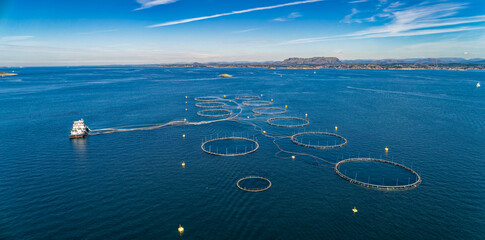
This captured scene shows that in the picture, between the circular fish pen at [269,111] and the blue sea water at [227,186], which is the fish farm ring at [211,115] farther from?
the blue sea water at [227,186]

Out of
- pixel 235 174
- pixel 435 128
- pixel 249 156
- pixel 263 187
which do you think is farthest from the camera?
pixel 435 128

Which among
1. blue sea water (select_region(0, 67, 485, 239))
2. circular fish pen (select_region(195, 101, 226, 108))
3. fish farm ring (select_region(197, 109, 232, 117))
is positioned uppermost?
circular fish pen (select_region(195, 101, 226, 108))

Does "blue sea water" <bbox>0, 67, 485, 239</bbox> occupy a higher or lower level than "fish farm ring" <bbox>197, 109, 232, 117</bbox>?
lower

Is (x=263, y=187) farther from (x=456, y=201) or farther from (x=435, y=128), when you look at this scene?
(x=435, y=128)

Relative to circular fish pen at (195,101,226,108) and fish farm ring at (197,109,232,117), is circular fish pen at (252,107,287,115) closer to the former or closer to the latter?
fish farm ring at (197,109,232,117)

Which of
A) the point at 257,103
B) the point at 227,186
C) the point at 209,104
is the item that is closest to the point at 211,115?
the point at 209,104

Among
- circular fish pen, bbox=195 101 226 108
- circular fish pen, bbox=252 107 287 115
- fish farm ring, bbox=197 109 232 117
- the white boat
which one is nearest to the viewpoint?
the white boat

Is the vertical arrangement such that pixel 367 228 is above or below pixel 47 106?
below

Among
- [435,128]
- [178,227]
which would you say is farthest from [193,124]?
[435,128]

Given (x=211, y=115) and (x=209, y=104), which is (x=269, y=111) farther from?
(x=209, y=104)

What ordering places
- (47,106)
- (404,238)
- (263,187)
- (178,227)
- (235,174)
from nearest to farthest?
(404,238) < (178,227) < (263,187) < (235,174) < (47,106)

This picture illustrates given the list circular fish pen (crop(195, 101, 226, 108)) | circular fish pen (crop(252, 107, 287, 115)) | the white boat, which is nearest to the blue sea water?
the white boat
